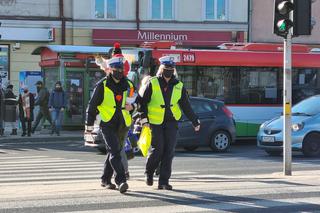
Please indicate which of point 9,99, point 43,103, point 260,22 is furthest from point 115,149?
point 260,22

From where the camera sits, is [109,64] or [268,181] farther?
[268,181]

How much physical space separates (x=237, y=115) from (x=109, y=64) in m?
11.6

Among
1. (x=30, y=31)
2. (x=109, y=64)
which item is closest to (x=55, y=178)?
(x=109, y=64)

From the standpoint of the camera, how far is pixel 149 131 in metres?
8.98

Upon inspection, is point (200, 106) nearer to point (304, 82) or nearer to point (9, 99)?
point (304, 82)

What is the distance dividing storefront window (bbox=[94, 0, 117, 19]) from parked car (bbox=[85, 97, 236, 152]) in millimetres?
14278

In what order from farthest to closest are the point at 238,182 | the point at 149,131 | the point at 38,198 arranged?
the point at 238,182 → the point at 149,131 → the point at 38,198

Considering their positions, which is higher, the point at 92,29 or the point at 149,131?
the point at 92,29

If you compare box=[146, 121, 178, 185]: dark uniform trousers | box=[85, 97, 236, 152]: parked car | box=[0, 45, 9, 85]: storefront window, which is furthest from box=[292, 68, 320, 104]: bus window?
box=[0, 45, 9, 85]: storefront window

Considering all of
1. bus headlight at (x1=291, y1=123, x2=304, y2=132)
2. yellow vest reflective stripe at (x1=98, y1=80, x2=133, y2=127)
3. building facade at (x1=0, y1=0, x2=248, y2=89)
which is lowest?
bus headlight at (x1=291, y1=123, x2=304, y2=132)

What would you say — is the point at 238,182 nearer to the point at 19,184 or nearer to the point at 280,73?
the point at 19,184

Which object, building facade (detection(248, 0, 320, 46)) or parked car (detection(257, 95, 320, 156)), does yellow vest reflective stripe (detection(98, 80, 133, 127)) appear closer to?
parked car (detection(257, 95, 320, 156))

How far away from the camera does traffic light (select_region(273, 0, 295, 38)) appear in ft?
35.3

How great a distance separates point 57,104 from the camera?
2125 cm
